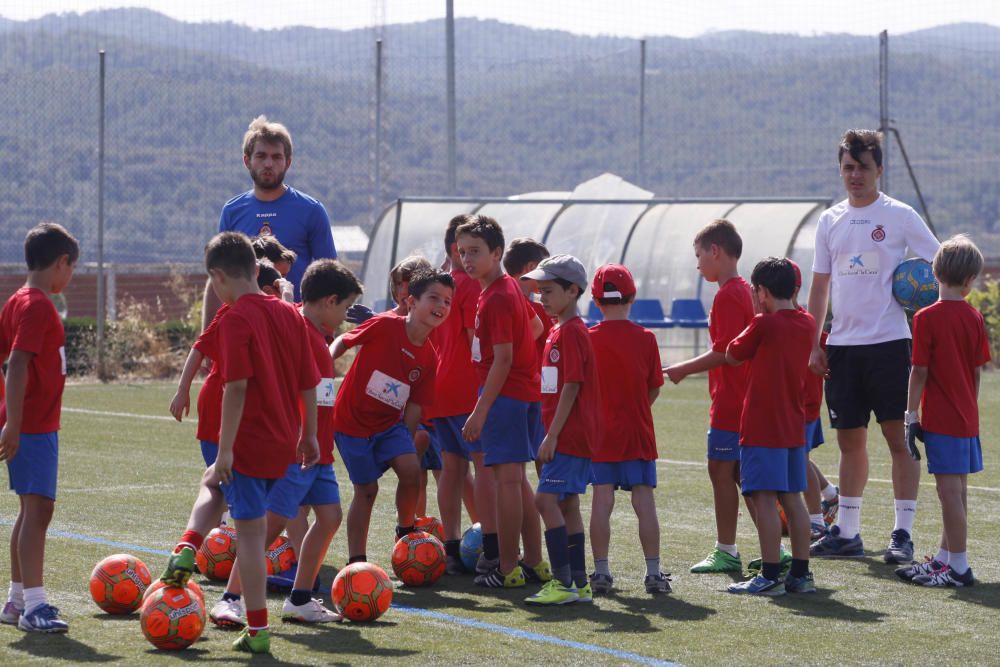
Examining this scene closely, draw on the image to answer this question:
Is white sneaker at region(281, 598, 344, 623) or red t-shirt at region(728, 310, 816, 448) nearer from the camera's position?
white sneaker at region(281, 598, 344, 623)

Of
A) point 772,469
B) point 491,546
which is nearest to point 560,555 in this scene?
point 491,546

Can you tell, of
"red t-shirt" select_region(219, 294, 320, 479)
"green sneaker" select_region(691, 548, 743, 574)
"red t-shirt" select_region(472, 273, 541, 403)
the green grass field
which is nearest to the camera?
"red t-shirt" select_region(219, 294, 320, 479)

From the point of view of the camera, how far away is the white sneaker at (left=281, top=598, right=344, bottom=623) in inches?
250

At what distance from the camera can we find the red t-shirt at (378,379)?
7172 millimetres

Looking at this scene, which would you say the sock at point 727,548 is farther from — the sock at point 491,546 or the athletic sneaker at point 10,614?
the athletic sneaker at point 10,614

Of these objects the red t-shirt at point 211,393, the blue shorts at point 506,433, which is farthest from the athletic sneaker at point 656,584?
the red t-shirt at point 211,393

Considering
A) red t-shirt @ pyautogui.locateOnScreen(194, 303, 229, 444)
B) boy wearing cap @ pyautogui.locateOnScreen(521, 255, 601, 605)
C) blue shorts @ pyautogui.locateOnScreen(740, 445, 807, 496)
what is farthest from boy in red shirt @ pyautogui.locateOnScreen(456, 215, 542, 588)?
red t-shirt @ pyautogui.locateOnScreen(194, 303, 229, 444)

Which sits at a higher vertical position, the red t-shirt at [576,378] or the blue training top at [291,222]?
the blue training top at [291,222]

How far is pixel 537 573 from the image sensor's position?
24.0 ft

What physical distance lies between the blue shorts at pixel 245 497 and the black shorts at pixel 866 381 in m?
3.55

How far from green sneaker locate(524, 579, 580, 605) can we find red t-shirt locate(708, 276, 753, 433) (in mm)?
1423

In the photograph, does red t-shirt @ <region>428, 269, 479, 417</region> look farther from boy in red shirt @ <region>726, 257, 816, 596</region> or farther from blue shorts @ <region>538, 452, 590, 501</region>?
boy in red shirt @ <region>726, 257, 816, 596</region>

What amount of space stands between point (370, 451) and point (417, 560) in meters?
0.56

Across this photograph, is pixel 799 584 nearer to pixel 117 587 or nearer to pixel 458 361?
pixel 458 361
